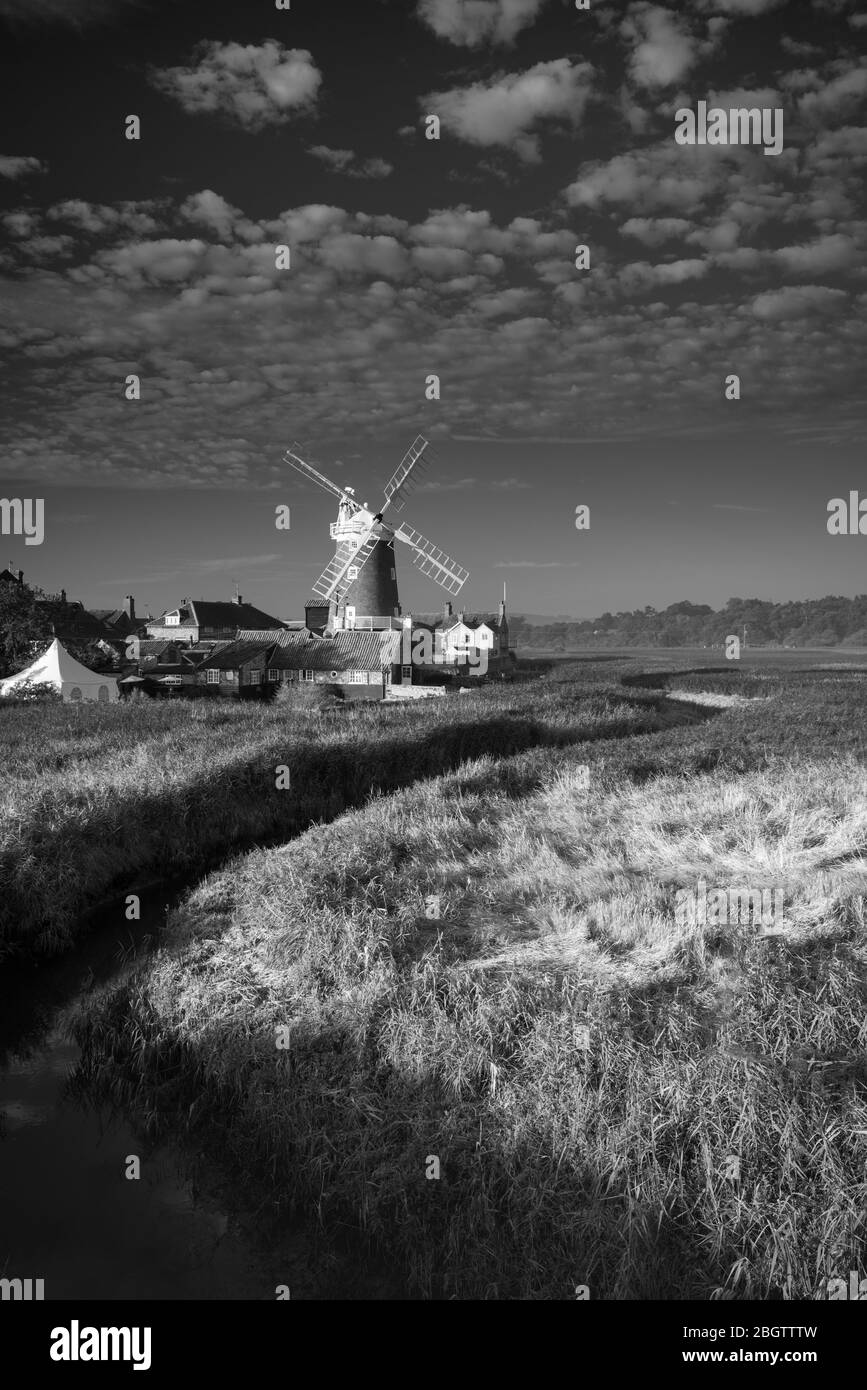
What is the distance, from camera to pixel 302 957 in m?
10.4

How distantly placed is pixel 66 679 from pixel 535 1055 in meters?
43.7

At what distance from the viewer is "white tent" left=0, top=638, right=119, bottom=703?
44562mm

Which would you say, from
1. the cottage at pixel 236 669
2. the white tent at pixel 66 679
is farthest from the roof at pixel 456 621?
the white tent at pixel 66 679

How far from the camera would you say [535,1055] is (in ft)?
26.1

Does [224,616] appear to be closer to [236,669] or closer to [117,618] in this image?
[117,618]

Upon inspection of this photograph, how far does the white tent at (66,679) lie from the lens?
146ft

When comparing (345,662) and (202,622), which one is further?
(202,622)

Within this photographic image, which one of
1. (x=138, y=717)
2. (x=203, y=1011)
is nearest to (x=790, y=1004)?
(x=203, y=1011)

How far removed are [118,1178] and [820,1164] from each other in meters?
6.78

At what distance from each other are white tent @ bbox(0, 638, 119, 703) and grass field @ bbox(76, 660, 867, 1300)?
114 ft

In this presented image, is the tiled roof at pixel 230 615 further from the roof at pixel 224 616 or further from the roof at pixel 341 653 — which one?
the roof at pixel 341 653

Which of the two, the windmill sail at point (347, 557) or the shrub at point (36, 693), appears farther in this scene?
the windmill sail at point (347, 557)

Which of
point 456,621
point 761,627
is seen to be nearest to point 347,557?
point 456,621

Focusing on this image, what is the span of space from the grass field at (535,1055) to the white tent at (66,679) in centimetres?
3478
